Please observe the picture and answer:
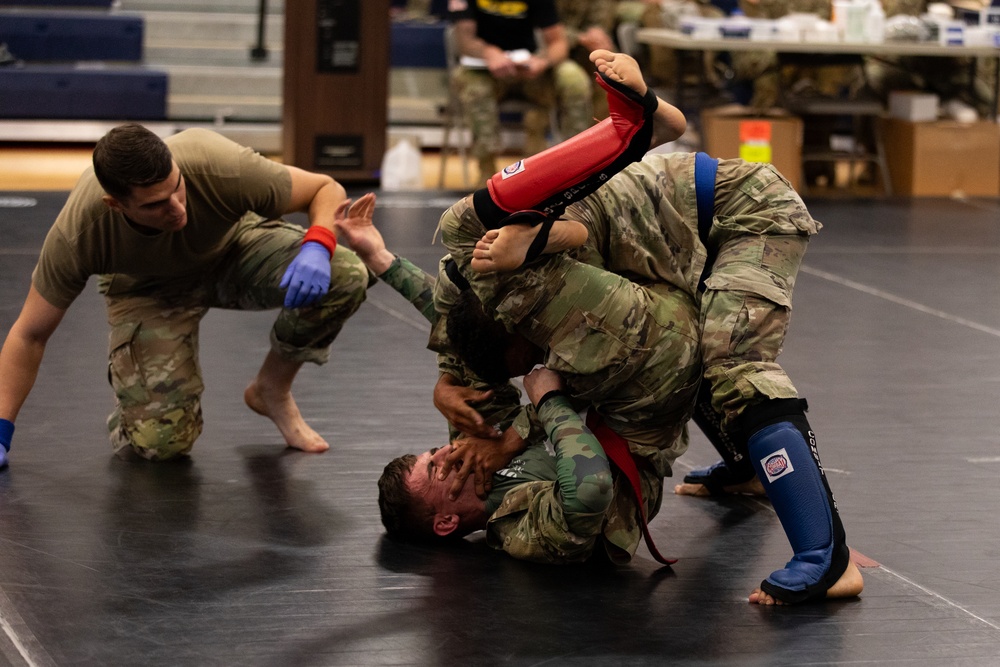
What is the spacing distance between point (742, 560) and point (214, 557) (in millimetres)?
960

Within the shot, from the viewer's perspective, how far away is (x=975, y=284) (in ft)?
17.5

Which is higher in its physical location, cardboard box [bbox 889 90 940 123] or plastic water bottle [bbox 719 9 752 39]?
plastic water bottle [bbox 719 9 752 39]

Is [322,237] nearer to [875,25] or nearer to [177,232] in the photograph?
[177,232]

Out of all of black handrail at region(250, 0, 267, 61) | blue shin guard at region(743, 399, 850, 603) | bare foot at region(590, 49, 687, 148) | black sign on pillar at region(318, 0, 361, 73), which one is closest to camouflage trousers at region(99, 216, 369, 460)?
bare foot at region(590, 49, 687, 148)

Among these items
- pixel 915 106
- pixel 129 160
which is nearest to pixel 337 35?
pixel 915 106

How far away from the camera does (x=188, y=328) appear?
129 inches

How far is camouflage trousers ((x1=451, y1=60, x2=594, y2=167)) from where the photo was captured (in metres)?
6.91

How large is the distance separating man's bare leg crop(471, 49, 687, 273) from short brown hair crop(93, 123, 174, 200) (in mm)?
751

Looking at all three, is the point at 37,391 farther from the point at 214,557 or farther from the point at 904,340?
the point at 904,340

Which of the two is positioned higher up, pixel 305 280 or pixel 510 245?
pixel 510 245

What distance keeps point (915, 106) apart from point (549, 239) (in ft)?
18.4

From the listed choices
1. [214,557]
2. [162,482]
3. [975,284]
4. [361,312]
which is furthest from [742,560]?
[975,284]

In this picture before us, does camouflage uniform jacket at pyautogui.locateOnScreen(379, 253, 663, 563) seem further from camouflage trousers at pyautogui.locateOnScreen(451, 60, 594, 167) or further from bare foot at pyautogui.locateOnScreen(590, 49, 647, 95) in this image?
camouflage trousers at pyautogui.locateOnScreen(451, 60, 594, 167)

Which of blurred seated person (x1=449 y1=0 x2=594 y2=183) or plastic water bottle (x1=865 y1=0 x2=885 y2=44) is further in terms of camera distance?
plastic water bottle (x1=865 y1=0 x2=885 y2=44)
